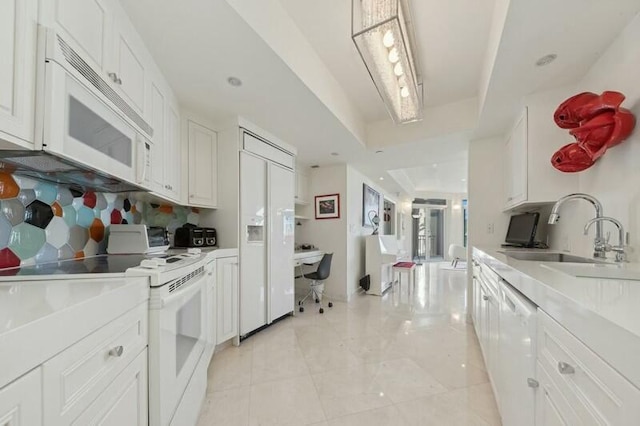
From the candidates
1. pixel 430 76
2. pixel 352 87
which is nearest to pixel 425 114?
pixel 430 76

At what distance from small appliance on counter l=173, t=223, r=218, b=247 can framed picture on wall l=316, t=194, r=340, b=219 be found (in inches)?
80.0

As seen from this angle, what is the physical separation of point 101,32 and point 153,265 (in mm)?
1097

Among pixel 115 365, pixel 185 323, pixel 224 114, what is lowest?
pixel 185 323

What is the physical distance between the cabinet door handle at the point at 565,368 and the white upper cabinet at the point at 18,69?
5.72 feet

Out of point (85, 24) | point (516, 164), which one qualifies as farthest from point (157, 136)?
point (516, 164)

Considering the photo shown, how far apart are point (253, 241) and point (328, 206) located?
1.79 metres

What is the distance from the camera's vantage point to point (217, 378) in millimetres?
1939

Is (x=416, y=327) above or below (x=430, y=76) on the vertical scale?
below

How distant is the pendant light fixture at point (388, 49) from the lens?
155cm

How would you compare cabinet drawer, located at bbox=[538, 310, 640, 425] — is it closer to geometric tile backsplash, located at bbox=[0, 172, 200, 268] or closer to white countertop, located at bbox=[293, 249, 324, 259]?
geometric tile backsplash, located at bbox=[0, 172, 200, 268]

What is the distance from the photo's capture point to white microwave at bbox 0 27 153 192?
90 centimetres

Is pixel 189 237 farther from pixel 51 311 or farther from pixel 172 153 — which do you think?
pixel 51 311

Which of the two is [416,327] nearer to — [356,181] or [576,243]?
[576,243]

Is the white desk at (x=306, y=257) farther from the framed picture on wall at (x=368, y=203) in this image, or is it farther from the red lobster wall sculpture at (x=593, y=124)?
the red lobster wall sculpture at (x=593, y=124)
